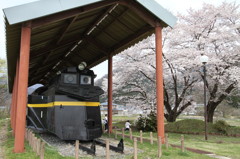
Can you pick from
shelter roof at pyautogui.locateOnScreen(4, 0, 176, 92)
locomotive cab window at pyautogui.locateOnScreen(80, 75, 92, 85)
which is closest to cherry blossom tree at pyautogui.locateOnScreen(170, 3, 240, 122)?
shelter roof at pyautogui.locateOnScreen(4, 0, 176, 92)

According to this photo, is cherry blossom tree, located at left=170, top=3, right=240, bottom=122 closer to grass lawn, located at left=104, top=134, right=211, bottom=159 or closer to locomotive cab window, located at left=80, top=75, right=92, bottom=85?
locomotive cab window, located at left=80, top=75, right=92, bottom=85

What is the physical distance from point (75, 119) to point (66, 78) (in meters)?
1.84

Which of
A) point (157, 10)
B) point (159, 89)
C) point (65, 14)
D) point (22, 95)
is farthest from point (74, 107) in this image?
point (157, 10)

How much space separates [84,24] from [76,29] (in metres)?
0.52

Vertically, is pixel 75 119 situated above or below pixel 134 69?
below

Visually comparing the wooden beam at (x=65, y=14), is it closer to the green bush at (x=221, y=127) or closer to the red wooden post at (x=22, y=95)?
the red wooden post at (x=22, y=95)

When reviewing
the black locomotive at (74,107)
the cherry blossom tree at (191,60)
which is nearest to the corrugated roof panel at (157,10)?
the black locomotive at (74,107)

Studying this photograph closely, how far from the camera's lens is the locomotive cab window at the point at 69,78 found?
9.71 m

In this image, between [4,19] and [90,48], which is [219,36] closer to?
[90,48]

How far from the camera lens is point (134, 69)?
62.8 ft

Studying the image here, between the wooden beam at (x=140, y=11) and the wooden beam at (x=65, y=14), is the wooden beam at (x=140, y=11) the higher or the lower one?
the higher one

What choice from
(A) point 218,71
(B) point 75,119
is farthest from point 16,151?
(A) point 218,71

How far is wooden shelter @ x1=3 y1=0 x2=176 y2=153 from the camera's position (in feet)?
23.5

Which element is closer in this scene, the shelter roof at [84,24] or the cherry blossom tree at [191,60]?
the shelter roof at [84,24]
